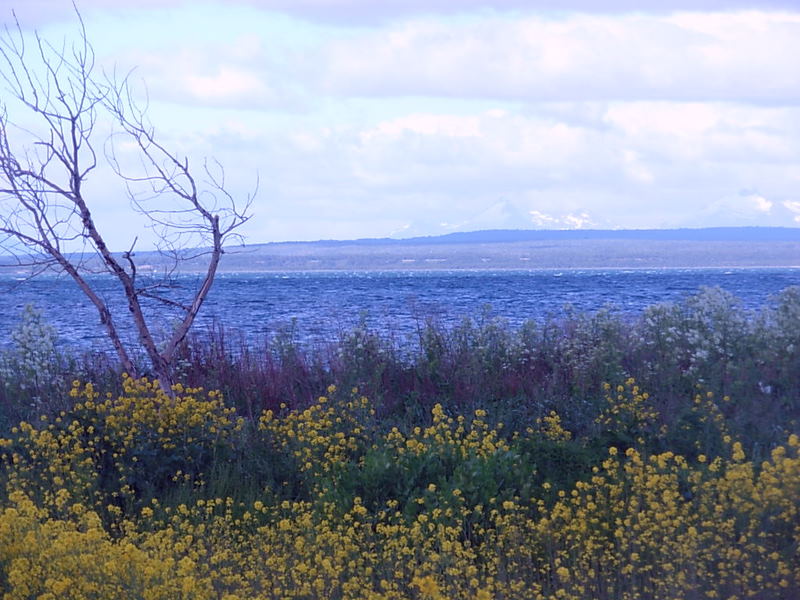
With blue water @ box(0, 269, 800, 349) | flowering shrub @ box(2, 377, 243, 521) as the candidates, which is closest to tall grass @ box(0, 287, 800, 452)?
blue water @ box(0, 269, 800, 349)

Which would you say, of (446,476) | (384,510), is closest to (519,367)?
(446,476)

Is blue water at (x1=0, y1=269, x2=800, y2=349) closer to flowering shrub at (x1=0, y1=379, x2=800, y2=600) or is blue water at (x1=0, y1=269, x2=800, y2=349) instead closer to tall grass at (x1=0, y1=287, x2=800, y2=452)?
tall grass at (x1=0, y1=287, x2=800, y2=452)

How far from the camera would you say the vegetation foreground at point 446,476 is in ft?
17.9

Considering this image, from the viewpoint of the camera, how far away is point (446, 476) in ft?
24.3

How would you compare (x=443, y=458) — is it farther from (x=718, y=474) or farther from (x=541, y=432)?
(x=718, y=474)

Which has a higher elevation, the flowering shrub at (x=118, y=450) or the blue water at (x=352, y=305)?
the flowering shrub at (x=118, y=450)

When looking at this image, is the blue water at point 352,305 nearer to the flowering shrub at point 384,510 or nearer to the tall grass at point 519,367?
the tall grass at point 519,367

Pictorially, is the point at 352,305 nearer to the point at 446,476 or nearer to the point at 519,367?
the point at 519,367

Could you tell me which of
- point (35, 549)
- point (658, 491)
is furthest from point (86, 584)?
point (658, 491)

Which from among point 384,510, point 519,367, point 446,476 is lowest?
point 384,510

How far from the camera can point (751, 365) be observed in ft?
31.0

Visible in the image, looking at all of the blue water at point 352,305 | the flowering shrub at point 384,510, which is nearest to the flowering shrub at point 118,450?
the flowering shrub at point 384,510

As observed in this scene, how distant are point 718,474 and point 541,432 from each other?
6.07 ft

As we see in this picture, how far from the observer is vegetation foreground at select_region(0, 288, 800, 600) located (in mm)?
5461
